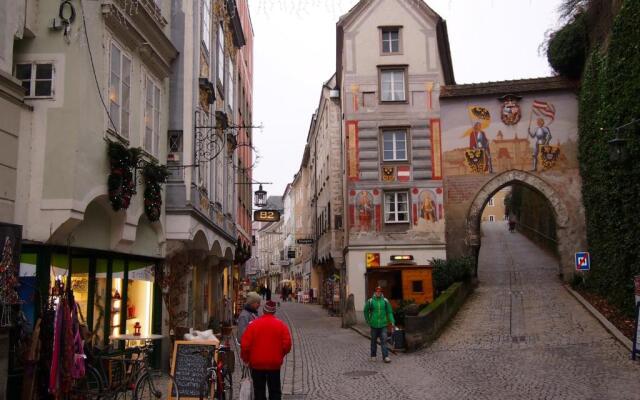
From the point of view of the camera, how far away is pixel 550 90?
29250 millimetres

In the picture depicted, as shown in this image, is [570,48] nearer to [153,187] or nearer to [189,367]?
[153,187]

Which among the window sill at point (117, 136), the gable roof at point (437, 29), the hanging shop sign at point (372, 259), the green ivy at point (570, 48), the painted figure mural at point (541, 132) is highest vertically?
the gable roof at point (437, 29)

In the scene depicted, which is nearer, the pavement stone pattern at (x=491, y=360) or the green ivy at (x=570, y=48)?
the pavement stone pattern at (x=491, y=360)

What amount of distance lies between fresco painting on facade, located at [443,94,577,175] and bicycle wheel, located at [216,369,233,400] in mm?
20664

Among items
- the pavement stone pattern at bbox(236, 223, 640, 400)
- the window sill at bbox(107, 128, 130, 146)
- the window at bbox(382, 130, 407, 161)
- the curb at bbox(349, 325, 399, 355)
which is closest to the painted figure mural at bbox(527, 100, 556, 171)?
the window at bbox(382, 130, 407, 161)

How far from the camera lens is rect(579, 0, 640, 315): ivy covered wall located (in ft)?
61.4

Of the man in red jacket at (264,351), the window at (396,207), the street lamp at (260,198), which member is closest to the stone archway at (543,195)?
the window at (396,207)

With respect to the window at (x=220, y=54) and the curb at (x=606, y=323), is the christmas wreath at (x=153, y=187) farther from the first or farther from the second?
the curb at (x=606, y=323)

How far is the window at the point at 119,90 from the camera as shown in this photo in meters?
11.5

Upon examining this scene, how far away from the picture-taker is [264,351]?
805 cm

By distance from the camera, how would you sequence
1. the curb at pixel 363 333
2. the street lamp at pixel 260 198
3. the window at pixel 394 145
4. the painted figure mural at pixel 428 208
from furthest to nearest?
the window at pixel 394 145, the painted figure mural at pixel 428 208, the street lamp at pixel 260 198, the curb at pixel 363 333

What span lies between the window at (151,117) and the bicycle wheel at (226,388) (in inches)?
200

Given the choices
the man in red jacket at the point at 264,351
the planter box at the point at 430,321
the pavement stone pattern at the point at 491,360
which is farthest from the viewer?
the planter box at the point at 430,321

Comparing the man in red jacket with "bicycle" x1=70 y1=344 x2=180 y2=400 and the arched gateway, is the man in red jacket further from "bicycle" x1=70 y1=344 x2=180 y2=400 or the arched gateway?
the arched gateway
